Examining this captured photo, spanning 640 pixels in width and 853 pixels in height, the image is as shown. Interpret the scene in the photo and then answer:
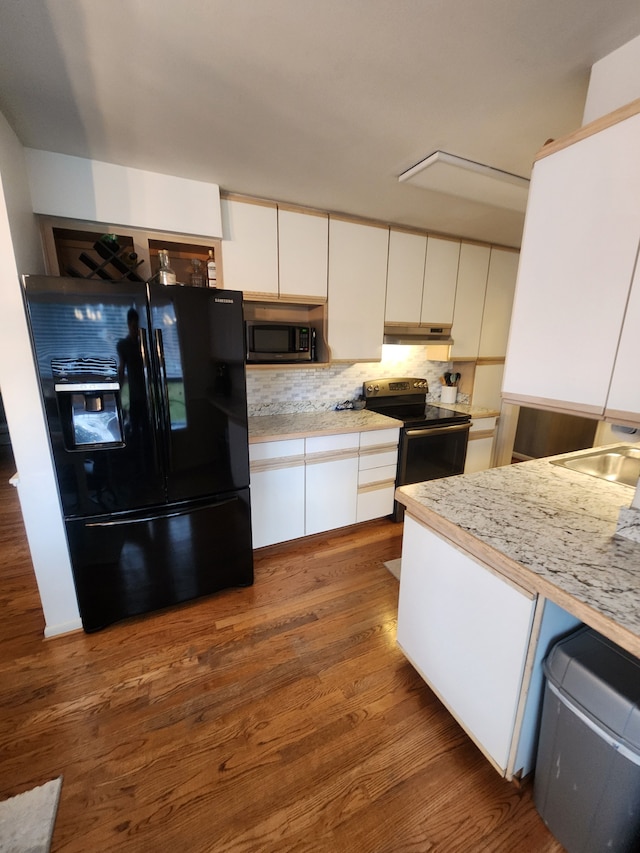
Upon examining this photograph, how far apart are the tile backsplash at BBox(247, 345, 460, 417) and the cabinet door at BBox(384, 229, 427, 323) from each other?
43cm

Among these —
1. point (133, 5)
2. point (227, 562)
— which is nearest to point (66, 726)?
point (227, 562)

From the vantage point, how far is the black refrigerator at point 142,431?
1538 mm

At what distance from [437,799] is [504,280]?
3900mm

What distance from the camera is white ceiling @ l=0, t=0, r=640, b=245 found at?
0.98 m

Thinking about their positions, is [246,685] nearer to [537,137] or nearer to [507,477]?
[507,477]

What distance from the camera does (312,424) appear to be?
2.60m

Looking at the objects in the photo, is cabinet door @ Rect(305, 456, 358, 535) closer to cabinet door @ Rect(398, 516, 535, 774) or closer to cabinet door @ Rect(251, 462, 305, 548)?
cabinet door @ Rect(251, 462, 305, 548)

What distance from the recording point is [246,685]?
157cm

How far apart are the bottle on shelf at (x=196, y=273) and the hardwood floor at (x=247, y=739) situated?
2.07m

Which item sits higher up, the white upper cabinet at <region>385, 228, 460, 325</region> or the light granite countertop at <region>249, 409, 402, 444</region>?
the white upper cabinet at <region>385, 228, 460, 325</region>

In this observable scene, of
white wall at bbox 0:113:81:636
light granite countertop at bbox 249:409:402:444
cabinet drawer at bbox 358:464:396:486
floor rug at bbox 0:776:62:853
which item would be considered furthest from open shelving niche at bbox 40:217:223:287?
floor rug at bbox 0:776:62:853

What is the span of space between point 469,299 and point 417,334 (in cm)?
73

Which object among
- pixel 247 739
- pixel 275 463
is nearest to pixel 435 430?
pixel 275 463

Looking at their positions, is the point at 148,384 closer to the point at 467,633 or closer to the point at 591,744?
the point at 467,633
